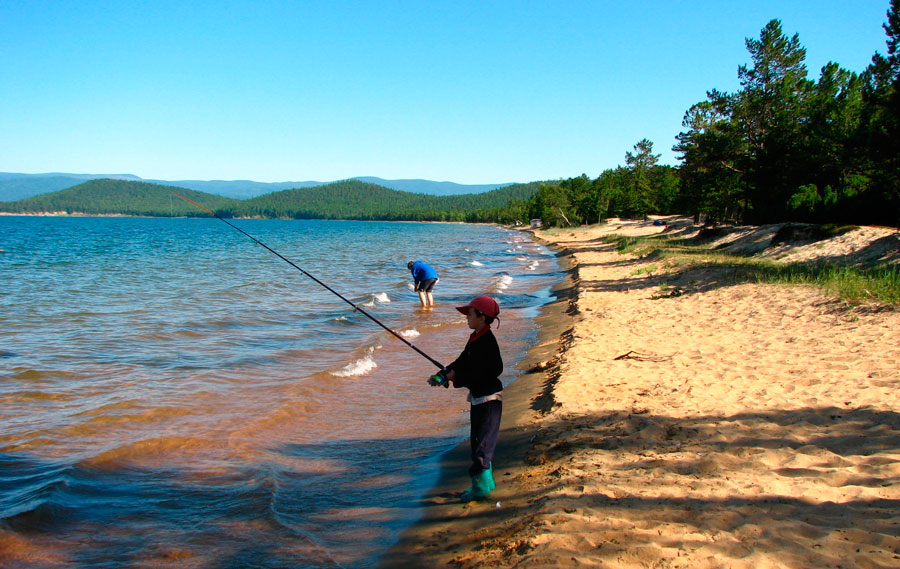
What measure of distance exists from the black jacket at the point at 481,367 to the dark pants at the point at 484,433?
0.41 feet

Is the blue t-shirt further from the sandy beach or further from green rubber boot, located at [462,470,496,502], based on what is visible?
green rubber boot, located at [462,470,496,502]

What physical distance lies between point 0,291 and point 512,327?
18105 mm

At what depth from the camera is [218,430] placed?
7.04m

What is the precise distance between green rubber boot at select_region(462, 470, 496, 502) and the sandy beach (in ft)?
0.29

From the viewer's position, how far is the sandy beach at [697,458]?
3.42 metres

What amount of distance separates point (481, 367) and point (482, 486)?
1.02 m

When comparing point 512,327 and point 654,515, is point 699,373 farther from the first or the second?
point 512,327

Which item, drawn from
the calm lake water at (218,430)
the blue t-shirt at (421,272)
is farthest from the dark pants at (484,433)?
the blue t-shirt at (421,272)

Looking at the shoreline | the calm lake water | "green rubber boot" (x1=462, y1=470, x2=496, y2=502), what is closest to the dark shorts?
the calm lake water

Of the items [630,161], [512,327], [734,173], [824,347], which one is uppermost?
[630,161]

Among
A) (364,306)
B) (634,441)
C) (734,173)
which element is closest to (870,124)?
(734,173)

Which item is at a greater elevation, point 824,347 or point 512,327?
point 824,347

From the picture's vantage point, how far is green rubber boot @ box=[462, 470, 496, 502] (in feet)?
15.2

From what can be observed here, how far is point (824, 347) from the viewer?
25.6 ft
